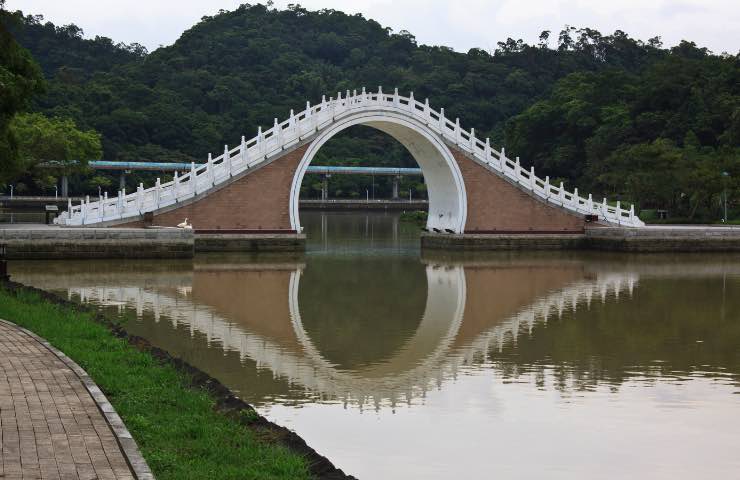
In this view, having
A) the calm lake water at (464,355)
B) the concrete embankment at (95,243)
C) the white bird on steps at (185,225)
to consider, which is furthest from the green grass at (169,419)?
the white bird on steps at (185,225)

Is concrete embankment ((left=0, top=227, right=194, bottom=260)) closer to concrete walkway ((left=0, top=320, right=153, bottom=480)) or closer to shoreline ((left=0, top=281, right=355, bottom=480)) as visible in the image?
shoreline ((left=0, top=281, right=355, bottom=480))

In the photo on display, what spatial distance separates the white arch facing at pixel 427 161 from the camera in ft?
111

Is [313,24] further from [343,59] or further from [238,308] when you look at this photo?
[238,308]

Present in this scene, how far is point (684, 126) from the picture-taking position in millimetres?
55938

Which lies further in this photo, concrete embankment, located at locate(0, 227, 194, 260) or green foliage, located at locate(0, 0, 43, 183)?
concrete embankment, located at locate(0, 227, 194, 260)

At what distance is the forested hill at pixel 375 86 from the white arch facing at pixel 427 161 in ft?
40.8

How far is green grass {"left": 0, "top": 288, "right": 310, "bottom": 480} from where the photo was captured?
23.8 feet

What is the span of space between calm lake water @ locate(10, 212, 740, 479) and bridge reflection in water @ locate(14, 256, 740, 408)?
0.05 metres

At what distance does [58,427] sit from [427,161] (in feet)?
99.0

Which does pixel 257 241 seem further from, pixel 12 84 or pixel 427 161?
pixel 12 84

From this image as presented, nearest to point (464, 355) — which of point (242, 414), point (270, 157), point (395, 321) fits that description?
point (395, 321)

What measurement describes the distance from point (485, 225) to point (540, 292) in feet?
43.2

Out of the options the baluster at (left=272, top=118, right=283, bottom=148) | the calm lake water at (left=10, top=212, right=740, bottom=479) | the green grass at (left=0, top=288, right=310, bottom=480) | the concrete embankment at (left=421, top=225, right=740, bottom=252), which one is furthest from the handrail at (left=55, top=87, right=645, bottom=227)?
the green grass at (left=0, top=288, right=310, bottom=480)

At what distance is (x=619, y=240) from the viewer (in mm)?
35625
